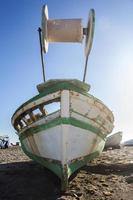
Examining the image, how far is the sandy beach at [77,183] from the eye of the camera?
680cm

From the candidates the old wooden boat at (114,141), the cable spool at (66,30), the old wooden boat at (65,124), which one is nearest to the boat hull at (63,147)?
the old wooden boat at (65,124)

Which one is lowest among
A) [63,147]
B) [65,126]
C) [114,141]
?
[114,141]

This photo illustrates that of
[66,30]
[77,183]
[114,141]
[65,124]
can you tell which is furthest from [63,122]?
[114,141]

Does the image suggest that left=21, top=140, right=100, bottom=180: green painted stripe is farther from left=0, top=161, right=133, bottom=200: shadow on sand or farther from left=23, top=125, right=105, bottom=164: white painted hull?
left=0, top=161, right=133, bottom=200: shadow on sand

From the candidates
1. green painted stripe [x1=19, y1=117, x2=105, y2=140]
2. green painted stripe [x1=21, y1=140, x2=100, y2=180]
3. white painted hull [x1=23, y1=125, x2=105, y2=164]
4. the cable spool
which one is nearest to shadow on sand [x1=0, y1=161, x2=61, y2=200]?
green painted stripe [x1=21, y1=140, x2=100, y2=180]

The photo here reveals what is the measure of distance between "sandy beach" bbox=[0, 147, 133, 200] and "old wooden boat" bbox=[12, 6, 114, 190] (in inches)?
15.7

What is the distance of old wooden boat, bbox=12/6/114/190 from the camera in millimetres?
7422

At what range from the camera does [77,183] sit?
7.66m

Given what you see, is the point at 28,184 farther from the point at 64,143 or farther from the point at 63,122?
the point at 63,122

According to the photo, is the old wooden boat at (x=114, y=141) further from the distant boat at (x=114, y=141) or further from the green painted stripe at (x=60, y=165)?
the green painted stripe at (x=60, y=165)

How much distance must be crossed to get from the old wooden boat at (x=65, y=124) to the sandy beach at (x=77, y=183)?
398 mm

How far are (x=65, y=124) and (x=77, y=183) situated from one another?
4.75 ft

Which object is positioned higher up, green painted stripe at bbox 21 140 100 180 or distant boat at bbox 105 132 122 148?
green painted stripe at bbox 21 140 100 180

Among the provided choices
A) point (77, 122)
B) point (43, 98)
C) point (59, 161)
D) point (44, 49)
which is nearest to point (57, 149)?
point (59, 161)
